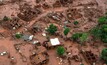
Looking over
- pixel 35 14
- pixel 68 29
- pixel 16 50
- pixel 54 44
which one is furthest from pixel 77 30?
pixel 16 50

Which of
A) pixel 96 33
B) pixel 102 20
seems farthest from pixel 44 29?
pixel 102 20

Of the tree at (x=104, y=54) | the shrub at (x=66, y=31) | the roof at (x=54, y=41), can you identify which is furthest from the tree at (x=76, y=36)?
the tree at (x=104, y=54)

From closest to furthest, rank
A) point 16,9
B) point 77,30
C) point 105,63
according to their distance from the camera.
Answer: point 105,63
point 77,30
point 16,9

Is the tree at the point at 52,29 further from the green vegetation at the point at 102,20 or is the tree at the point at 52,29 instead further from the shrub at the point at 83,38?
the green vegetation at the point at 102,20

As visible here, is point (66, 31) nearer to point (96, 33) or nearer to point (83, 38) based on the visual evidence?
point (83, 38)

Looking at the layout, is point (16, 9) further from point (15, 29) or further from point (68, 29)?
point (68, 29)

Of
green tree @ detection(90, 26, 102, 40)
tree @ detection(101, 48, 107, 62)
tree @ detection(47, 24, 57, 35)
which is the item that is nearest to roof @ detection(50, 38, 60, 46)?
tree @ detection(47, 24, 57, 35)

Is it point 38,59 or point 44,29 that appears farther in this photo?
point 44,29

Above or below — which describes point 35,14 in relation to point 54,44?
above
